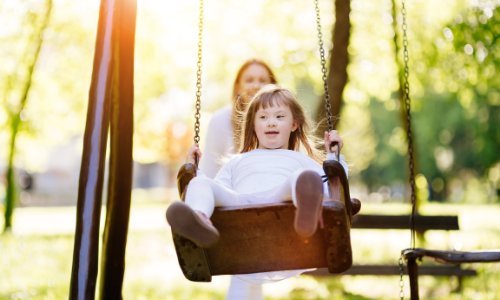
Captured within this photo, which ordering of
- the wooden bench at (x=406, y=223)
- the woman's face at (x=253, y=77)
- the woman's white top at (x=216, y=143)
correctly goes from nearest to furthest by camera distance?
the woman's white top at (x=216, y=143), the woman's face at (x=253, y=77), the wooden bench at (x=406, y=223)

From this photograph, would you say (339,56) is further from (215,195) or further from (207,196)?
(207,196)

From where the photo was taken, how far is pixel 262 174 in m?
2.64

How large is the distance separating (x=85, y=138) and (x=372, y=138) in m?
28.3

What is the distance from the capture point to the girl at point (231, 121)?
10.9ft

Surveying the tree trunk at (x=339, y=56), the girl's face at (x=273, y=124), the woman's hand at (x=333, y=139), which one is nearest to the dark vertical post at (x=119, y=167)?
the girl's face at (x=273, y=124)

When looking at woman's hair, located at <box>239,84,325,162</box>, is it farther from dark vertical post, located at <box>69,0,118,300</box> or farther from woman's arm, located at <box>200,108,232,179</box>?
dark vertical post, located at <box>69,0,118,300</box>

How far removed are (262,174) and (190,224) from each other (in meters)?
0.80

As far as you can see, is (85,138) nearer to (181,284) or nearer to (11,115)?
(181,284)

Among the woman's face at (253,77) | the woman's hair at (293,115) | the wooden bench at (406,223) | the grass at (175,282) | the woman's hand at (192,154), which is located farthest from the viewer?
the grass at (175,282)

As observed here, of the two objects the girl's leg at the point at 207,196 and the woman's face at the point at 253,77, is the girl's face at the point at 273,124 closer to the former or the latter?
the girl's leg at the point at 207,196

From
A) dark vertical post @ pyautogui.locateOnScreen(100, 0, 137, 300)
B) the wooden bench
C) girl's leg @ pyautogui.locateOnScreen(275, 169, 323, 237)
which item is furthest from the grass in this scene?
girl's leg @ pyautogui.locateOnScreen(275, 169, 323, 237)

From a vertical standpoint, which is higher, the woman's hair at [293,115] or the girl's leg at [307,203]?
the woman's hair at [293,115]

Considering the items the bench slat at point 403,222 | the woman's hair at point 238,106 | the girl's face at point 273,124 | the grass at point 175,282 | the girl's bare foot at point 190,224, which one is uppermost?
the woman's hair at point 238,106

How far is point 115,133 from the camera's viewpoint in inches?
134
